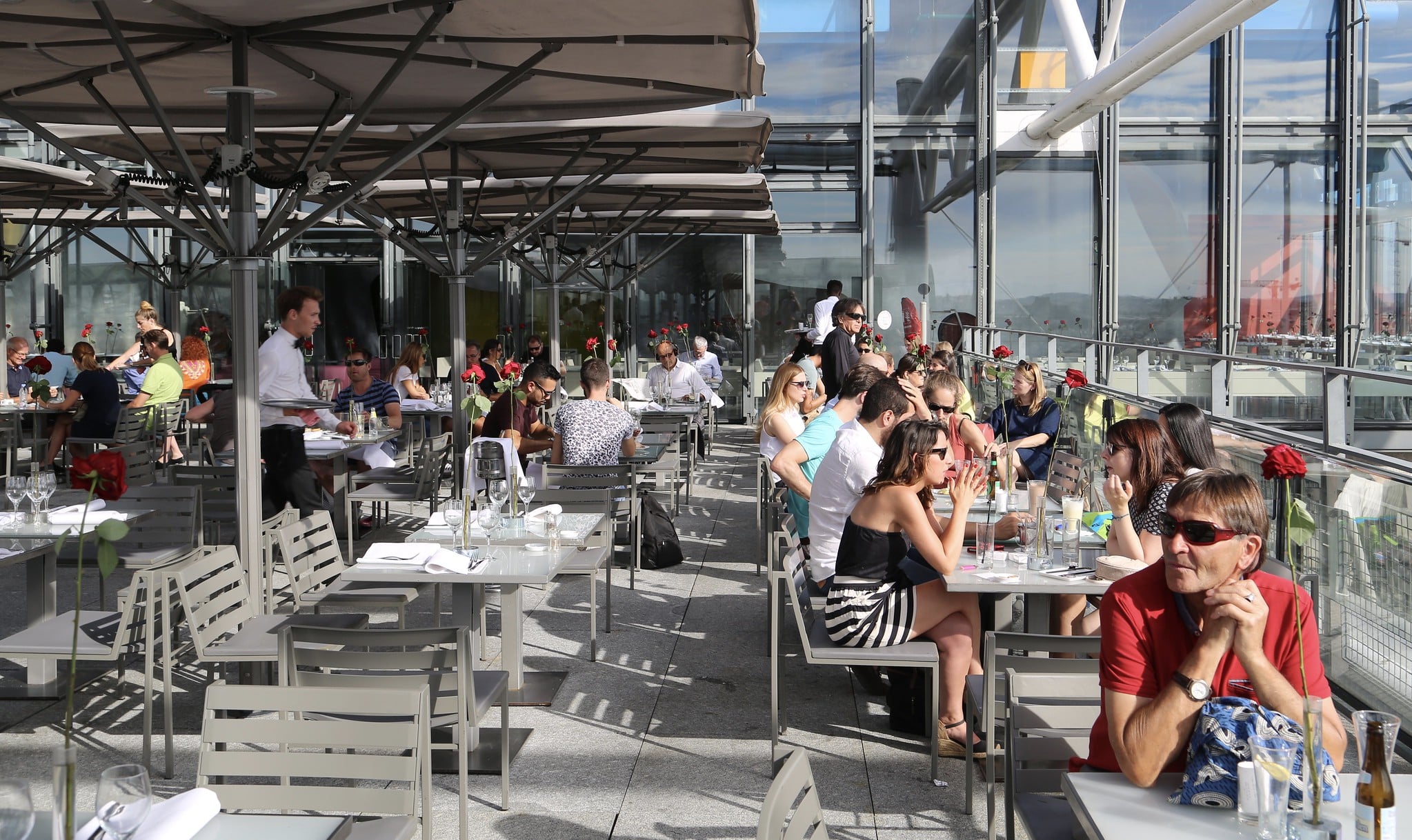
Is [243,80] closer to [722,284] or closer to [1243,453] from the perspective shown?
[1243,453]

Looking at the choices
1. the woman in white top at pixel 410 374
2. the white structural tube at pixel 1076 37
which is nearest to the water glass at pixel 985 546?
the woman in white top at pixel 410 374

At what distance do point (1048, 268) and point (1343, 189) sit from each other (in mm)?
3746

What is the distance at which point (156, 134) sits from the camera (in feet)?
23.6

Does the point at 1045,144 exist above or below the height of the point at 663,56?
above

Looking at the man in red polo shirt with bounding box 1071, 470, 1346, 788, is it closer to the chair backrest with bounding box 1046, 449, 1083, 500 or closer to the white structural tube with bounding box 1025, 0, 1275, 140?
the chair backrest with bounding box 1046, 449, 1083, 500

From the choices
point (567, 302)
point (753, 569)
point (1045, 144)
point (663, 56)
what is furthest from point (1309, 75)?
point (663, 56)

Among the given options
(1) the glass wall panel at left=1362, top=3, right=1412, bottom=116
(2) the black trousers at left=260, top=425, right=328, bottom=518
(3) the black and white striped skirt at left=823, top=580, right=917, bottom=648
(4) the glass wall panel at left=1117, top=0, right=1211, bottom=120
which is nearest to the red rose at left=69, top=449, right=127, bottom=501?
(3) the black and white striped skirt at left=823, top=580, right=917, bottom=648

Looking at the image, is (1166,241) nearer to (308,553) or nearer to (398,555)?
(308,553)

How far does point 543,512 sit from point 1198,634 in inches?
130

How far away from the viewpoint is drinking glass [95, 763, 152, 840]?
1911mm

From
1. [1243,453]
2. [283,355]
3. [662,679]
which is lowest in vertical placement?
[662,679]

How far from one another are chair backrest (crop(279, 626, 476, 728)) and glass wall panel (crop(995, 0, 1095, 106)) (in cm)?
1479

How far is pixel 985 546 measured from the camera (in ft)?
14.7

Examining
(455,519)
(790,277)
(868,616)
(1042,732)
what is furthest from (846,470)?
(790,277)
